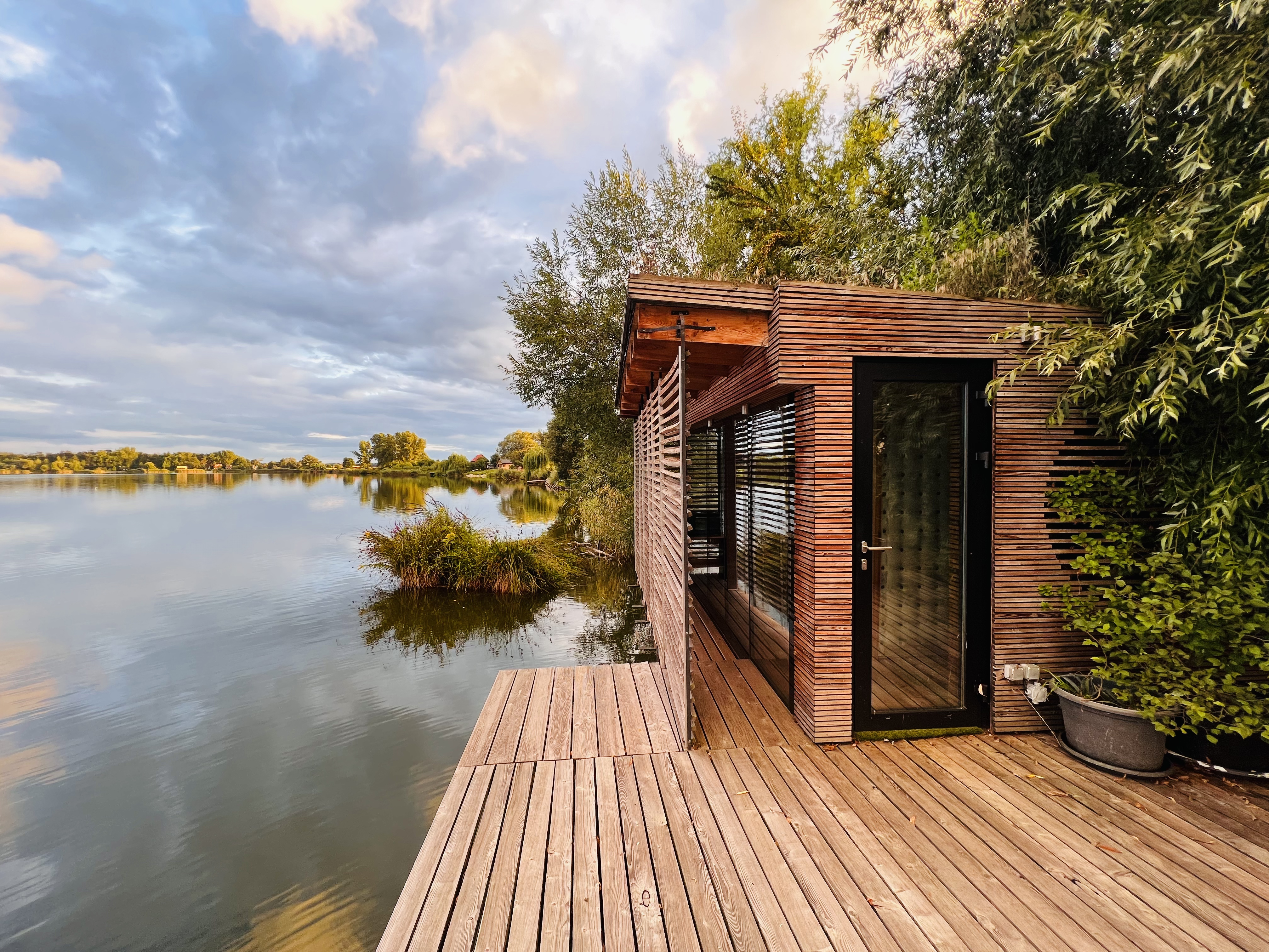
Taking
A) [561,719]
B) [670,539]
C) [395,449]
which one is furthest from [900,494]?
[395,449]

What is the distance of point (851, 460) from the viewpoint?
256 cm

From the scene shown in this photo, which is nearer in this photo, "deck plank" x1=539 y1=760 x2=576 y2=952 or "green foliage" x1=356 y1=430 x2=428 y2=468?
"deck plank" x1=539 y1=760 x2=576 y2=952

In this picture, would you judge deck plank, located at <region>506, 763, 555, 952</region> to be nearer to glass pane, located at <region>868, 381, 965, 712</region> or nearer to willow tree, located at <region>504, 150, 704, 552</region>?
glass pane, located at <region>868, 381, 965, 712</region>

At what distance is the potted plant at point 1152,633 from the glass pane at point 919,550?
1.52 ft

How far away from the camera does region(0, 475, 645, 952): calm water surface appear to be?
8.56ft

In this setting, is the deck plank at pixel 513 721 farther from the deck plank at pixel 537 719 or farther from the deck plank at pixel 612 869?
the deck plank at pixel 612 869

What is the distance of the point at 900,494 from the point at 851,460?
434 mm

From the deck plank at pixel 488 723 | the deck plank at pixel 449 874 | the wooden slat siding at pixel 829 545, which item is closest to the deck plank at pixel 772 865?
the wooden slat siding at pixel 829 545

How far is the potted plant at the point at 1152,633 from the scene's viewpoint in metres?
2.02

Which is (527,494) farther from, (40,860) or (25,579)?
(40,860)

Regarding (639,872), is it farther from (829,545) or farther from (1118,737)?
(1118,737)

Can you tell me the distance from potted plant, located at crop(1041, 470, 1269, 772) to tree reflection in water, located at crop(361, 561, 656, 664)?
13.3ft

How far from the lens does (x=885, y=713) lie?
106 inches

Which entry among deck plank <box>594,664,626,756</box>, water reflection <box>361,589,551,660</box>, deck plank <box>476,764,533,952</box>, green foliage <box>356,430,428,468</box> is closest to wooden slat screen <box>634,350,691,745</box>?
deck plank <box>594,664,626,756</box>
